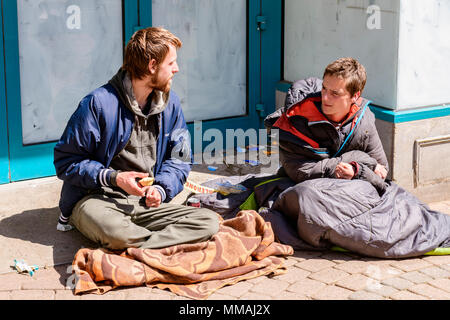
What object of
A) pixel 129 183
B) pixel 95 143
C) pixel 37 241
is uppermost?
pixel 95 143

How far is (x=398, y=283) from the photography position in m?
4.72

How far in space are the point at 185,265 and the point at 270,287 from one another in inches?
20.7

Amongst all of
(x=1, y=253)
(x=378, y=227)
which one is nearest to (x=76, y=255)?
(x=1, y=253)

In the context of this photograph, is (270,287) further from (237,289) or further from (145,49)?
(145,49)

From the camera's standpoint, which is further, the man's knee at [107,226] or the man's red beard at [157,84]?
the man's red beard at [157,84]

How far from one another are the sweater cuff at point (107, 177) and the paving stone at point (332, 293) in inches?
56.7

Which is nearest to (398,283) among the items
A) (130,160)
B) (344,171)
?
(344,171)

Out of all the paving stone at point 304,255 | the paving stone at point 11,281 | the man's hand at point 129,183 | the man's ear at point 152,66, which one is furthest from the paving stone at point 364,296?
the paving stone at point 11,281

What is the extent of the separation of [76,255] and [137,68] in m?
1.24

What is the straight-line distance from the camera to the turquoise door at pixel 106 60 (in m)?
6.06

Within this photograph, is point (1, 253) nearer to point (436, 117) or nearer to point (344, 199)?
point (344, 199)

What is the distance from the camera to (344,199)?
513 centimetres

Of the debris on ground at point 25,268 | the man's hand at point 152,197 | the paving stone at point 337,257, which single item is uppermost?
the man's hand at point 152,197

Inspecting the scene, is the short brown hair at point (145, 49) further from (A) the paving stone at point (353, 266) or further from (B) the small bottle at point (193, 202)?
(A) the paving stone at point (353, 266)
